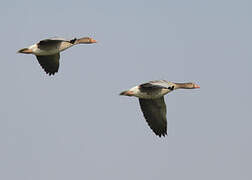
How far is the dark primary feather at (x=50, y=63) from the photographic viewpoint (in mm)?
33312

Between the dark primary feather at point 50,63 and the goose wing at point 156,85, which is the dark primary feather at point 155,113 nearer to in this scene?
the goose wing at point 156,85

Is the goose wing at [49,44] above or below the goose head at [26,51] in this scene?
above

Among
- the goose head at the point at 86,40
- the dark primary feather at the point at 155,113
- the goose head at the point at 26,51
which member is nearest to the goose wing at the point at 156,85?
the dark primary feather at the point at 155,113

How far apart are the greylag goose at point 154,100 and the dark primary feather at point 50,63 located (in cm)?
515

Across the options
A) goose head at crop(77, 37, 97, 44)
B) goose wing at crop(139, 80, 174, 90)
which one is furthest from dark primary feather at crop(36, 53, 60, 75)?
goose wing at crop(139, 80, 174, 90)

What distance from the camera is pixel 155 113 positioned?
3091 centimetres

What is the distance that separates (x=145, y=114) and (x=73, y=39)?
452 cm

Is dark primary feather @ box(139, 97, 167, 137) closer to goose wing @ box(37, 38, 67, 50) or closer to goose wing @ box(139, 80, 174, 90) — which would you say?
goose wing @ box(139, 80, 174, 90)

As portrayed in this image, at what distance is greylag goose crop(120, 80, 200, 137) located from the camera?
29.2 metres

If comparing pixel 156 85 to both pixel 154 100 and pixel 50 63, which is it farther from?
pixel 50 63

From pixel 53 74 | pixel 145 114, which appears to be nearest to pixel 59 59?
pixel 53 74

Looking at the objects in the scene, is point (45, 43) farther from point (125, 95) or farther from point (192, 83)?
point (192, 83)

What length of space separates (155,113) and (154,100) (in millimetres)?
610

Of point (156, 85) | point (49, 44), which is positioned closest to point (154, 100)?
point (156, 85)
